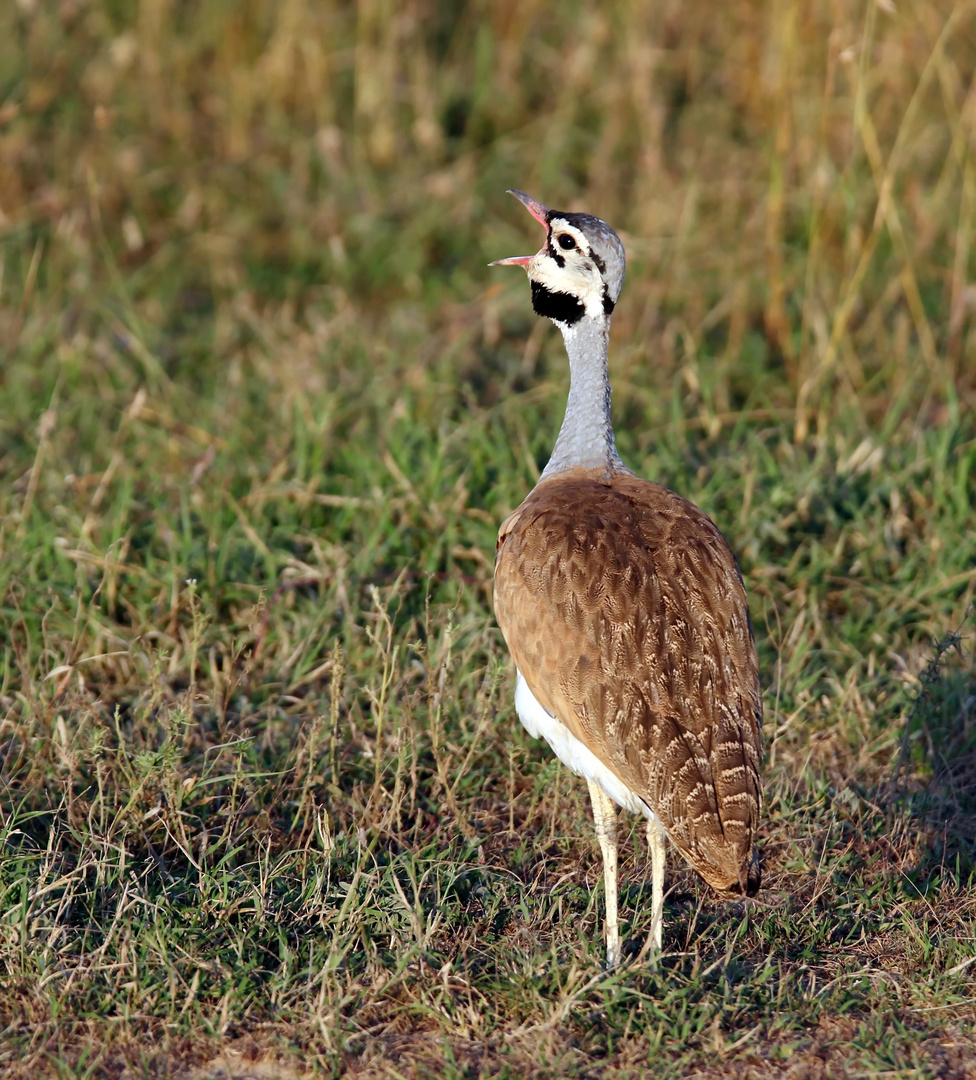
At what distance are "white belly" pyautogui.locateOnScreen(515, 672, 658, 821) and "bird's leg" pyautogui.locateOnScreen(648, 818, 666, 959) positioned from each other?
0.27 ft

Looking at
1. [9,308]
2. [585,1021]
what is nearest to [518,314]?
[9,308]

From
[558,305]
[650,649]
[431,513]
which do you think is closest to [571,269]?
[558,305]

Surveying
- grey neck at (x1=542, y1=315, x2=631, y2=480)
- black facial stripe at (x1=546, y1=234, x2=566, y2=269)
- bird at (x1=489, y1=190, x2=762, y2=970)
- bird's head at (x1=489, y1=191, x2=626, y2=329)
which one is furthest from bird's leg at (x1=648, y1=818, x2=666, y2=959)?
black facial stripe at (x1=546, y1=234, x2=566, y2=269)

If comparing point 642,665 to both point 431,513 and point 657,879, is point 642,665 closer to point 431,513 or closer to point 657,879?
point 657,879

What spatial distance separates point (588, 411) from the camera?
13.1 feet

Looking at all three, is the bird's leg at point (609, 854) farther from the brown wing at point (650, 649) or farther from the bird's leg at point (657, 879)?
the brown wing at point (650, 649)

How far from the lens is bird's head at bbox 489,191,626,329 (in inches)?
155

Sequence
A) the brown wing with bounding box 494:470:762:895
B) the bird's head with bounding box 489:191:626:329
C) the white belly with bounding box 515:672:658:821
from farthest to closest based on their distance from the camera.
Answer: the bird's head with bounding box 489:191:626:329 → the white belly with bounding box 515:672:658:821 → the brown wing with bounding box 494:470:762:895

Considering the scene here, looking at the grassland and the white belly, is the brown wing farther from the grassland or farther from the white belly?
the grassland

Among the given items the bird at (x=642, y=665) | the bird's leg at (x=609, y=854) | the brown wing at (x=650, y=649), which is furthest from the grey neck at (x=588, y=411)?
the bird's leg at (x=609, y=854)

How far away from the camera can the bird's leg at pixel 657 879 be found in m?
3.36

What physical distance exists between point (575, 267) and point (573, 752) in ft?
4.61

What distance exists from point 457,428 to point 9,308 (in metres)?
2.36

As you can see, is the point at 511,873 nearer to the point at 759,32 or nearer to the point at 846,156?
the point at 846,156
